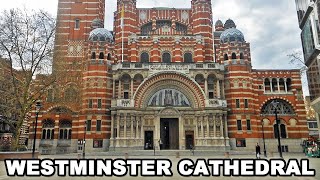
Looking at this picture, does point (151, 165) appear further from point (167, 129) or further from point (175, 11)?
point (175, 11)

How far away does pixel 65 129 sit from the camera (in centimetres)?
4219

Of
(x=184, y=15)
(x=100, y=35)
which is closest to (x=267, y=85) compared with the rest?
(x=184, y=15)

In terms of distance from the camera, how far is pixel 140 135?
39.2 meters

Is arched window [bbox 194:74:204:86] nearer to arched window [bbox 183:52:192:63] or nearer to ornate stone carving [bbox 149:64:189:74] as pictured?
ornate stone carving [bbox 149:64:189:74]

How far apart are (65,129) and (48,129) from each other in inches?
104

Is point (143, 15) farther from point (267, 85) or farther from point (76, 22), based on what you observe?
point (267, 85)

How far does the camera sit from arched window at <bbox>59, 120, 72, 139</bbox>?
42.0 m

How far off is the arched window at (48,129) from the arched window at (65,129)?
4.51 feet

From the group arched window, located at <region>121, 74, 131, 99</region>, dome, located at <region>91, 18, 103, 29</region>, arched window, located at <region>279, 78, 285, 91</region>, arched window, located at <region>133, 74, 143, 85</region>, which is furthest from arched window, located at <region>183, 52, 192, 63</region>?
dome, located at <region>91, 18, 103, 29</region>

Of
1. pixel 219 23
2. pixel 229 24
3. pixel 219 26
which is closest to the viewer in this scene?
pixel 229 24

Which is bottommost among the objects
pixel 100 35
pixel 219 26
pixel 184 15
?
pixel 100 35

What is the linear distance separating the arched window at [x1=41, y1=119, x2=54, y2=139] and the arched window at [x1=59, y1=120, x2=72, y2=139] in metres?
1.38

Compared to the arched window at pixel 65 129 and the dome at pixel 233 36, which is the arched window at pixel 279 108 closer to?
the dome at pixel 233 36

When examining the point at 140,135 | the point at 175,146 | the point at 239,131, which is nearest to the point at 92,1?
the point at 140,135
